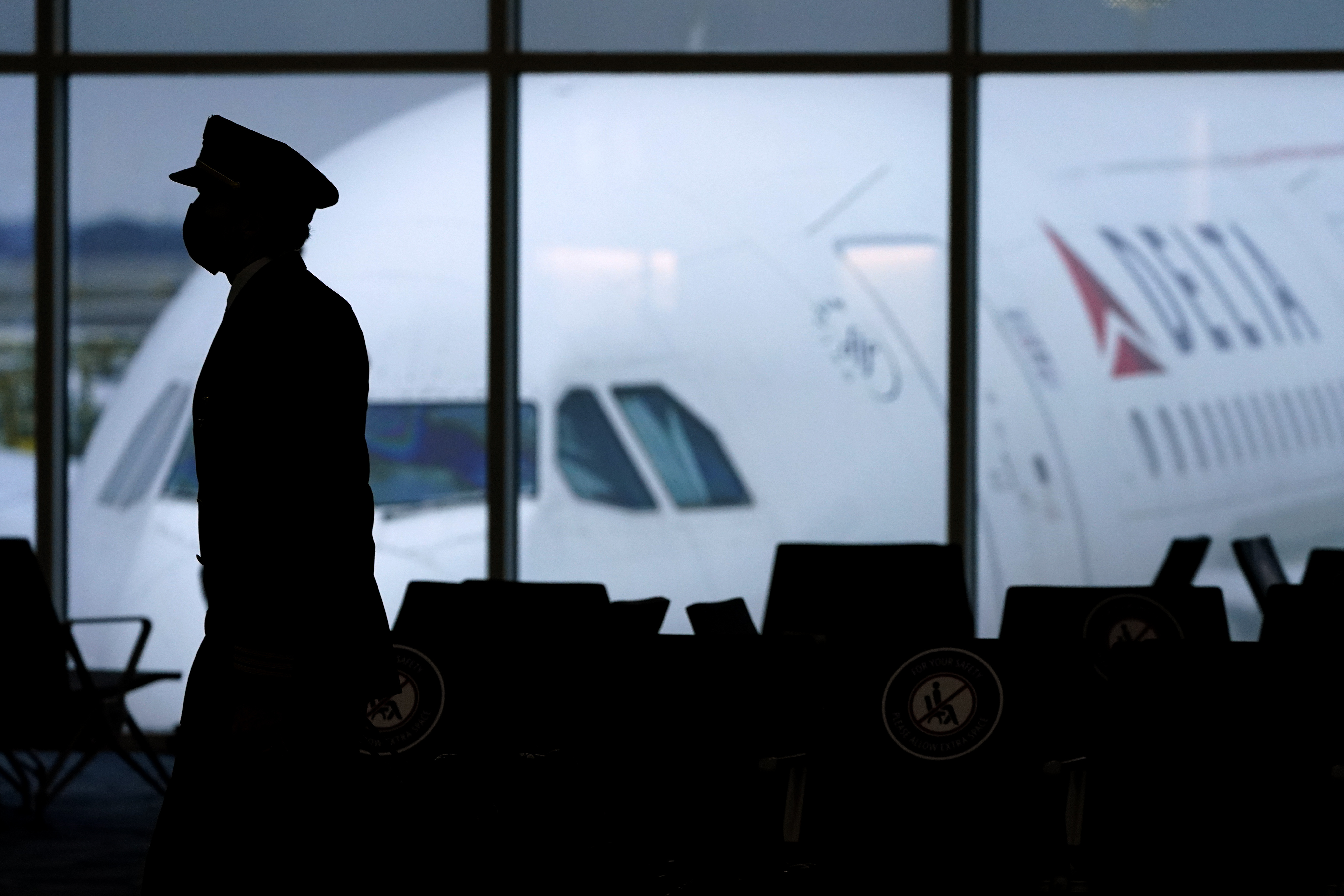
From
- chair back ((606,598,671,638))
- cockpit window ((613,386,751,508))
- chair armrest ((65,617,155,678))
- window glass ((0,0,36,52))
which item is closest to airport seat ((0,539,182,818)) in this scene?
chair armrest ((65,617,155,678))

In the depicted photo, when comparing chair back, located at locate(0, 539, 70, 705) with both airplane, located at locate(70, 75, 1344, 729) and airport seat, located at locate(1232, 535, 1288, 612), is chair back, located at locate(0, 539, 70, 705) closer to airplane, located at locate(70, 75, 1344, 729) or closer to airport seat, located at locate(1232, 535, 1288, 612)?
airplane, located at locate(70, 75, 1344, 729)

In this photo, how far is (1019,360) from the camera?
6.33m

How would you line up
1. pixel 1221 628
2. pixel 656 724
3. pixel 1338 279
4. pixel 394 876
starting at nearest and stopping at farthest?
pixel 394 876 → pixel 656 724 → pixel 1221 628 → pixel 1338 279

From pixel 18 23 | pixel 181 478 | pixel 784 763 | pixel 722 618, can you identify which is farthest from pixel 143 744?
pixel 18 23

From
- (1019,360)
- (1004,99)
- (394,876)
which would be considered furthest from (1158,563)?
(394,876)

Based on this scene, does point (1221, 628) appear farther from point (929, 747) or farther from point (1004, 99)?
point (1004, 99)

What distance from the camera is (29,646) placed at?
4.73 metres

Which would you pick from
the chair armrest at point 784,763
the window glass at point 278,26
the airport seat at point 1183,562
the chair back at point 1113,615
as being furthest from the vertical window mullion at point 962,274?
the chair armrest at point 784,763

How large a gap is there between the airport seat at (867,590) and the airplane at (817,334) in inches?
55.7

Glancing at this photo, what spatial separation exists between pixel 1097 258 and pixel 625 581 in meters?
2.42

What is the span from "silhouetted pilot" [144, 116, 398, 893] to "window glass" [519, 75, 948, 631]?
447 centimetres

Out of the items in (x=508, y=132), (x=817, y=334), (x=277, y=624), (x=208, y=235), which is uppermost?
(x=508, y=132)

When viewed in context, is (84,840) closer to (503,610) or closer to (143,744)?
(143,744)

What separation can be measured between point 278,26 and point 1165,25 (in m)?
3.70
